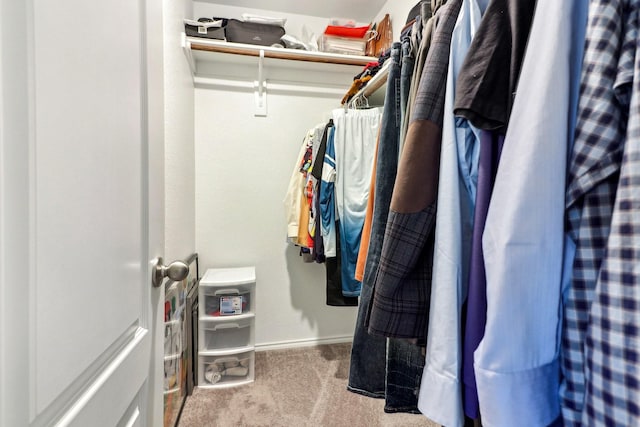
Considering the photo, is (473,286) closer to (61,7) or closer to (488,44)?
(488,44)

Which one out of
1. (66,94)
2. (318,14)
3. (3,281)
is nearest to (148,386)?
(3,281)

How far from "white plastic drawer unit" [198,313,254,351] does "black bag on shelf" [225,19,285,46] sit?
1712mm

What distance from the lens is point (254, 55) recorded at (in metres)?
1.66

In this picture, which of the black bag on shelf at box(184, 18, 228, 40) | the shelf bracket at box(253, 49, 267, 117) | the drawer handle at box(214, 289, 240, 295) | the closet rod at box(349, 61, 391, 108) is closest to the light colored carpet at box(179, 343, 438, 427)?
the drawer handle at box(214, 289, 240, 295)

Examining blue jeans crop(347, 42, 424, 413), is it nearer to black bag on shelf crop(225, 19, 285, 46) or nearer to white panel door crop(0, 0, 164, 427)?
white panel door crop(0, 0, 164, 427)

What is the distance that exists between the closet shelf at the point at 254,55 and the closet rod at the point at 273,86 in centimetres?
8

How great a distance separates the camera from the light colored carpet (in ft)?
4.23

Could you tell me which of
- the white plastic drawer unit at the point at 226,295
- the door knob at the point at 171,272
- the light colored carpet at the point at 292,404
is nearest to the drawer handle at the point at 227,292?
the white plastic drawer unit at the point at 226,295

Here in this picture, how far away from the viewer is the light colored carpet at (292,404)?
1.29 metres

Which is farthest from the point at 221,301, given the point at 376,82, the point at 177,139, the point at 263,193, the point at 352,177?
the point at 376,82

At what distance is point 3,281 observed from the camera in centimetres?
25

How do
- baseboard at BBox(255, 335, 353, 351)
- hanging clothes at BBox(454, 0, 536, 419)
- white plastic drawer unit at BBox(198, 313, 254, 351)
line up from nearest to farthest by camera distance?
1. hanging clothes at BBox(454, 0, 536, 419)
2. white plastic drawer unit at BBox(198, 313, 254, 351)
3. baseboard at BBox(255, 335, 353, 351)

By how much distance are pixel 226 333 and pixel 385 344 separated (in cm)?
124

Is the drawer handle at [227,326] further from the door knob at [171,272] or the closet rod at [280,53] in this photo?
the closet rod at [280,53]
